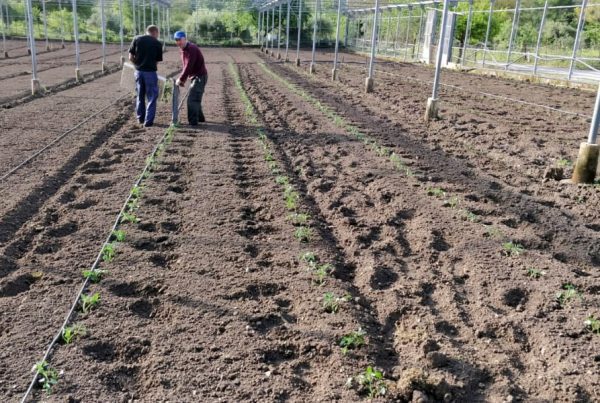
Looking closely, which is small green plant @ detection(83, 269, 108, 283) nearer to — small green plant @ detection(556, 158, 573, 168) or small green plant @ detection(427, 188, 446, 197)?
small green plant @ detection(427, 188, 446, 197)

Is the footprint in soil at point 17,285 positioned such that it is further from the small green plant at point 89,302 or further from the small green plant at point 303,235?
the small green plant at point 303,235

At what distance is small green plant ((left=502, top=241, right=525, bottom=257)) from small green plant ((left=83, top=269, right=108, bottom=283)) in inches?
135

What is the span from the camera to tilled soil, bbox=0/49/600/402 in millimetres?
3283

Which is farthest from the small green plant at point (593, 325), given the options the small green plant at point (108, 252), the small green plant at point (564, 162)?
the small green plant at point (564, 162)

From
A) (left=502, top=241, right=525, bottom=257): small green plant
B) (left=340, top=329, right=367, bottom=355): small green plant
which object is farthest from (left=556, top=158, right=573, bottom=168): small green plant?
(left=340, top=329, right=367, bottom=355): small green plant

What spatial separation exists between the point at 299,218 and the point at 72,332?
271 centimetres

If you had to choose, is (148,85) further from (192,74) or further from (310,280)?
(310,280)

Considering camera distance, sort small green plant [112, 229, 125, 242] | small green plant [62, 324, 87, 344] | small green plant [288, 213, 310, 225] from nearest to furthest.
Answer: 1. small green plant [62, 324, 87, 344]
2. small green plant [112, 229, 125, 242]
3. small green plant [288, 213, 310, 225]

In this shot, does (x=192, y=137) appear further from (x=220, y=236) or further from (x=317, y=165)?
(x=220, y=236)

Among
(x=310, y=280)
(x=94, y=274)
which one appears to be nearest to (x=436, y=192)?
(x=310, y=280)

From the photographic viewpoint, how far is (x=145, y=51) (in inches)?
388

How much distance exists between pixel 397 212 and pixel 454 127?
548cm

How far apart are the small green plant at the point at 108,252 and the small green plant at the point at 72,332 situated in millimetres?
1069

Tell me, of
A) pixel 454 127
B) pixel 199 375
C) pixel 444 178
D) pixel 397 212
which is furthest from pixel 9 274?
pixel 454 127
